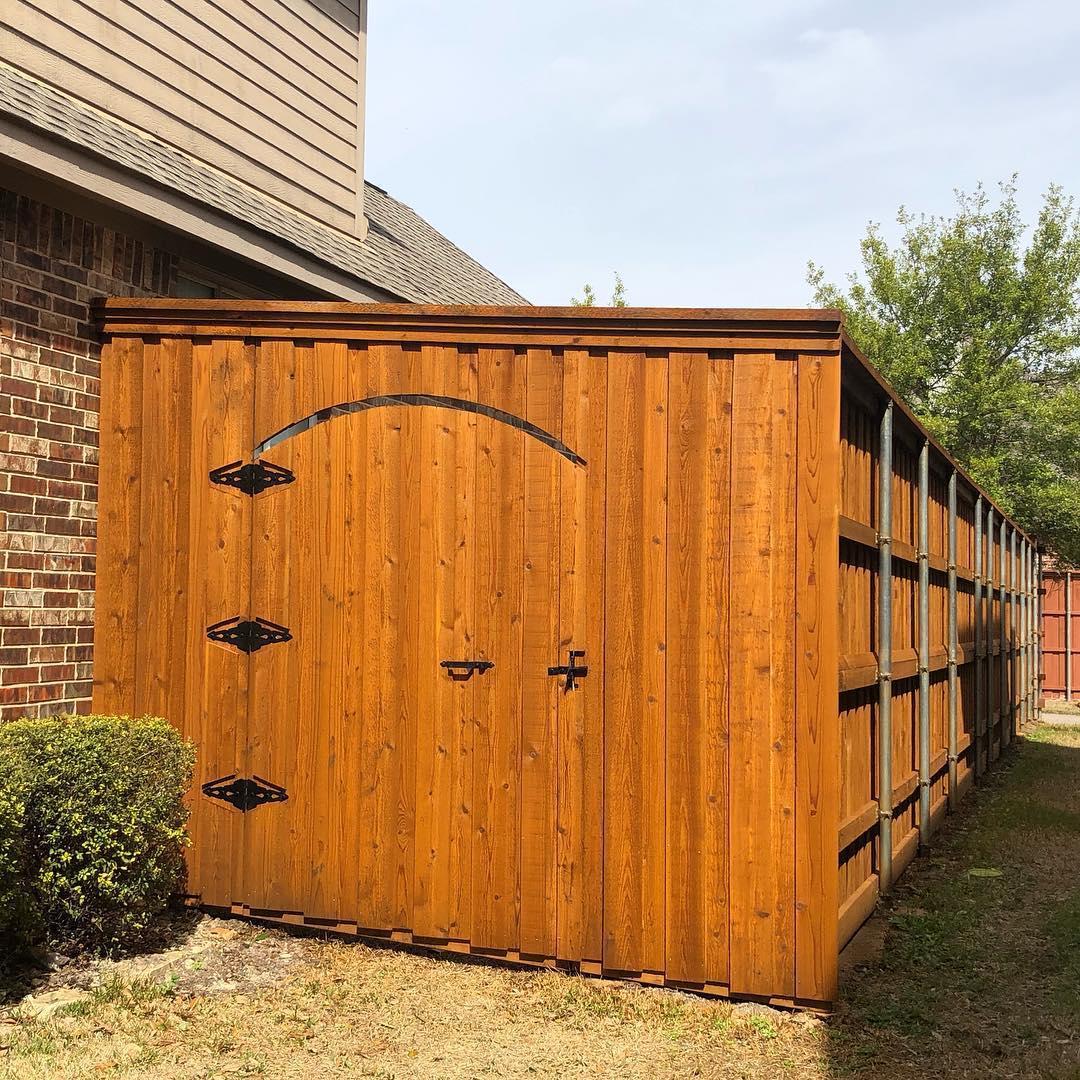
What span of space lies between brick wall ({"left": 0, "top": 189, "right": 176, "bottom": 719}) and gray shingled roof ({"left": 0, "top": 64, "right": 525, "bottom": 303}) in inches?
15.8

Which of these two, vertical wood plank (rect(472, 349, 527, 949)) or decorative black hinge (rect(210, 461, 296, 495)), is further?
decorative black hinge (rect(210, 461, 296, 495))

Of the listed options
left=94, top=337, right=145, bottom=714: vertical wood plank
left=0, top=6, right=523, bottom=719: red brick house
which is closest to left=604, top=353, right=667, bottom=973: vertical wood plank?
left=94, top=337, right=145, bottom=714: vertical wood plank

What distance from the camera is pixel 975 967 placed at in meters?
5.04

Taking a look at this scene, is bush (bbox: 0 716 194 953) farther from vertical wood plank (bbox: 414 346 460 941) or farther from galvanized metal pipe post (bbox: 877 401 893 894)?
galvanized metal pipe post (bbox: 877 401 893 894)

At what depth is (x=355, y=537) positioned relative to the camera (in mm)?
5113

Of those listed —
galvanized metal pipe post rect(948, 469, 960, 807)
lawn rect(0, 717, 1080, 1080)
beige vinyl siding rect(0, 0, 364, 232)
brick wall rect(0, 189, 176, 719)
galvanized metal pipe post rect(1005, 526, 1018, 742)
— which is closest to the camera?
lawn rect(0, 717, 1080, 1080)

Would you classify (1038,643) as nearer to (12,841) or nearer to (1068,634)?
(1068,634)

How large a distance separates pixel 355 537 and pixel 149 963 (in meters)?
2.02

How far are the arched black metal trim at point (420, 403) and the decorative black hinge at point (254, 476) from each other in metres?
0.07

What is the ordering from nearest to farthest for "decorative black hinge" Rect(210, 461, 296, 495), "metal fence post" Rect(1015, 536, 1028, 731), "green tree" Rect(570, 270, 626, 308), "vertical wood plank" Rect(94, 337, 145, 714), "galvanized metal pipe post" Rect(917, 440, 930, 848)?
"decorative black hinge" Rect(210, 461, 296, 495), "vertical wood plank" Rect(94, 337, 145, 714), "galvanized metal pipe post" Rect(917, 440, 930, 848), "metal fence post" Rect(1015, 536, 1028, 731), "green tree" Rect(570, 270, 626, 308)

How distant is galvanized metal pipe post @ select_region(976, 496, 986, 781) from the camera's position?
10336mm

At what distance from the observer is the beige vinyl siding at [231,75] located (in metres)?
5.79

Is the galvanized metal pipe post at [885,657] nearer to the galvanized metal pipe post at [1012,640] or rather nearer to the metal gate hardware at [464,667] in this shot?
the metal gate hardware at [464,667]

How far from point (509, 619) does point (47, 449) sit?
2324 mm
